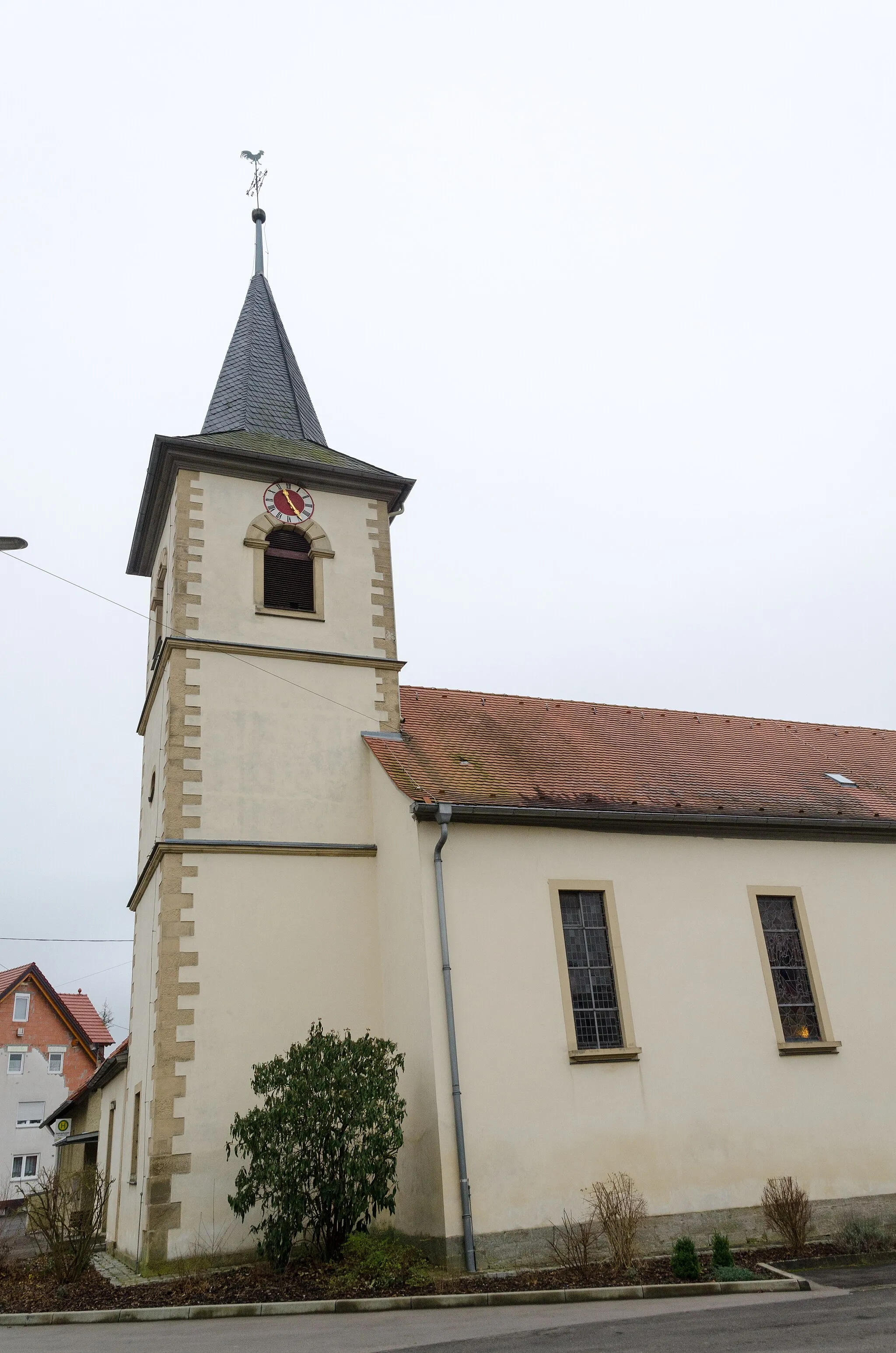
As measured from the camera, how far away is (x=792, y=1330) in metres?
7.88

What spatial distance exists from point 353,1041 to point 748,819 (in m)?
6.22

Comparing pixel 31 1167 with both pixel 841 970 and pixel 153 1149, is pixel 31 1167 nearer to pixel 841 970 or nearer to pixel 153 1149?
pixel 153 1149

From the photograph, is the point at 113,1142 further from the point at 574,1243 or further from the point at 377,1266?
the point at 574,1243

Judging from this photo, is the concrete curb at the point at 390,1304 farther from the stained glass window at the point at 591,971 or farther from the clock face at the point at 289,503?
the clock face at the point at 289,503

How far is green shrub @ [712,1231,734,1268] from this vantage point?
34.6 feet

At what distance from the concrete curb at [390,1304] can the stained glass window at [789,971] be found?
4.24m

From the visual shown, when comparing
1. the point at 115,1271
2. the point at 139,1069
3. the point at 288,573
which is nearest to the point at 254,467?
the point at 288,573

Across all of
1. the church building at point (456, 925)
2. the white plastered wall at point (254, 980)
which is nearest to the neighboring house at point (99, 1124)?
the church building at point (456, 925)

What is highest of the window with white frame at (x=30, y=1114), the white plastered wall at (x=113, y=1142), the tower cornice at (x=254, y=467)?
the tower cornice at (x=254, y=467)

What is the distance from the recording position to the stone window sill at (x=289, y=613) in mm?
15281

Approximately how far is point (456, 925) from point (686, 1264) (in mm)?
4151

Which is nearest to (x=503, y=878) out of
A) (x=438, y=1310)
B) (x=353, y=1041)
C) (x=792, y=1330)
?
(x=353, y=1041)

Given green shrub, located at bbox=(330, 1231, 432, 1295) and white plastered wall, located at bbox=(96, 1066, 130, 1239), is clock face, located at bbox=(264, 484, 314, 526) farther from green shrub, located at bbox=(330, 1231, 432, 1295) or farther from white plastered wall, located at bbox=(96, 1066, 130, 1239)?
green shrub, located at bbox=(330, 1231, 432, 1295)

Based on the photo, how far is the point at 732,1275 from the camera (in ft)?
33.7
